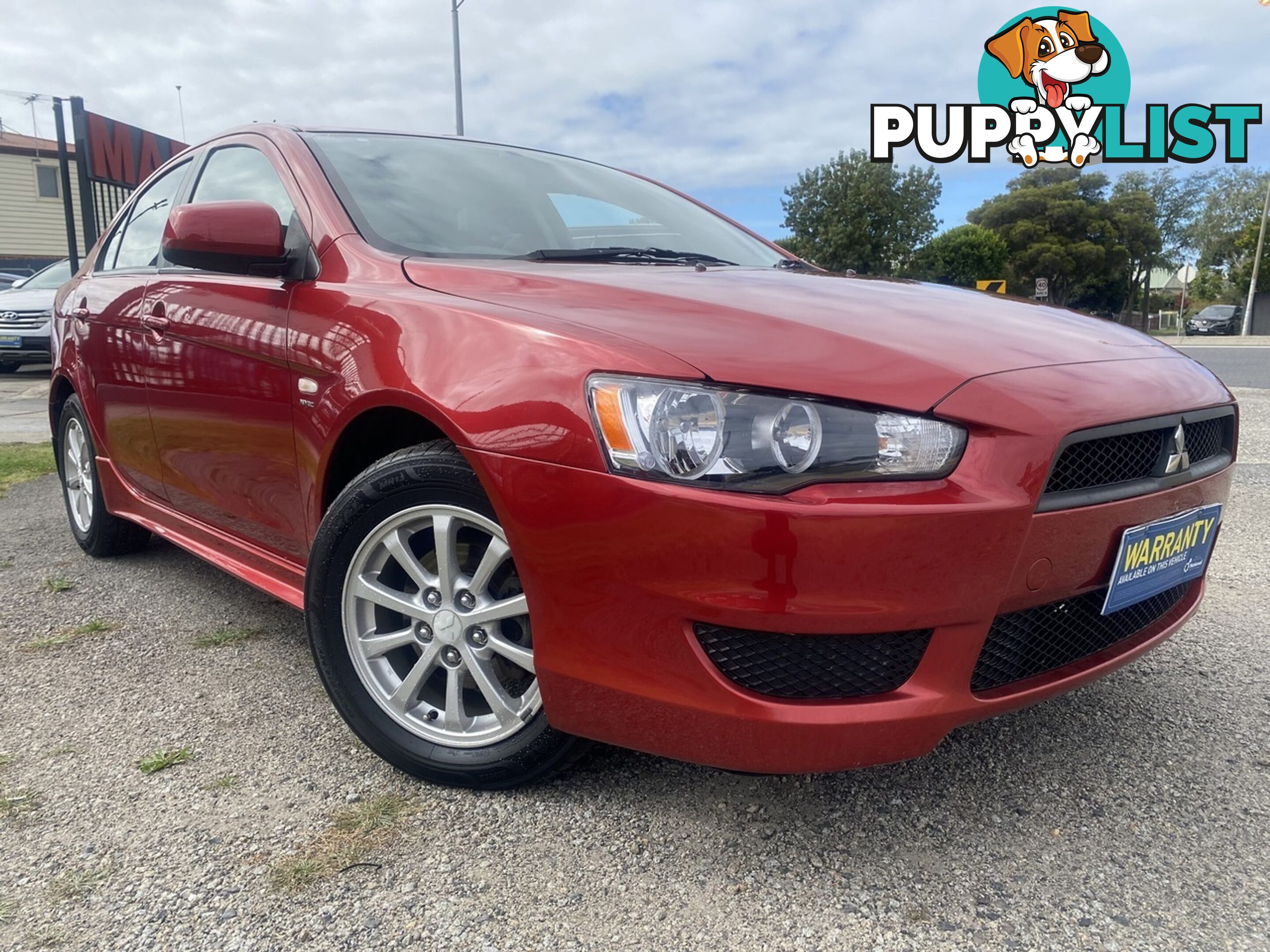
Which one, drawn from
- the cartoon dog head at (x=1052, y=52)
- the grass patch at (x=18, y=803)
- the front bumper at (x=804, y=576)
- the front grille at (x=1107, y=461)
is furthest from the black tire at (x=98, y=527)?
the cartoon dog head at (x=1052, y=52)

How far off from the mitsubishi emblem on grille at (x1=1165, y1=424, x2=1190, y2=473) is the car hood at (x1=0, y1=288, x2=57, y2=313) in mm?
13242

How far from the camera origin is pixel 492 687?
192 cm

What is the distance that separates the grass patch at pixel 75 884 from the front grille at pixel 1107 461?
5.83 feet

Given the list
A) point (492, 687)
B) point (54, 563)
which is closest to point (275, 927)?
point (492, 687)

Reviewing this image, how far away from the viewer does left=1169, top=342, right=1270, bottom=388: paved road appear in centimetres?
1123

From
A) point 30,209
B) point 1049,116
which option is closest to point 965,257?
point 1049,116

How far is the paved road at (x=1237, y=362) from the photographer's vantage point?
1123 cm

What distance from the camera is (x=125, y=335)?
309 centimetres

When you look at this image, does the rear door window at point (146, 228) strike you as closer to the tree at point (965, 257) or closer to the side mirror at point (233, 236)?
the side mirror at point (233, 236)

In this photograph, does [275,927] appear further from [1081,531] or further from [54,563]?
[54,563]

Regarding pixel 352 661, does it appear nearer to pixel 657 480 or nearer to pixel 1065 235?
pixel 657 480

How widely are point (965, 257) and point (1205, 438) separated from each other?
50.3 m

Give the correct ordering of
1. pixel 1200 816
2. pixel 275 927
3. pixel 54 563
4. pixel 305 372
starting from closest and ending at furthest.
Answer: pixel 275 927 < pixel 1200 816 < pixel 305 372 < pixel 54 563

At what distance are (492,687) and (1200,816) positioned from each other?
1.42 metres
